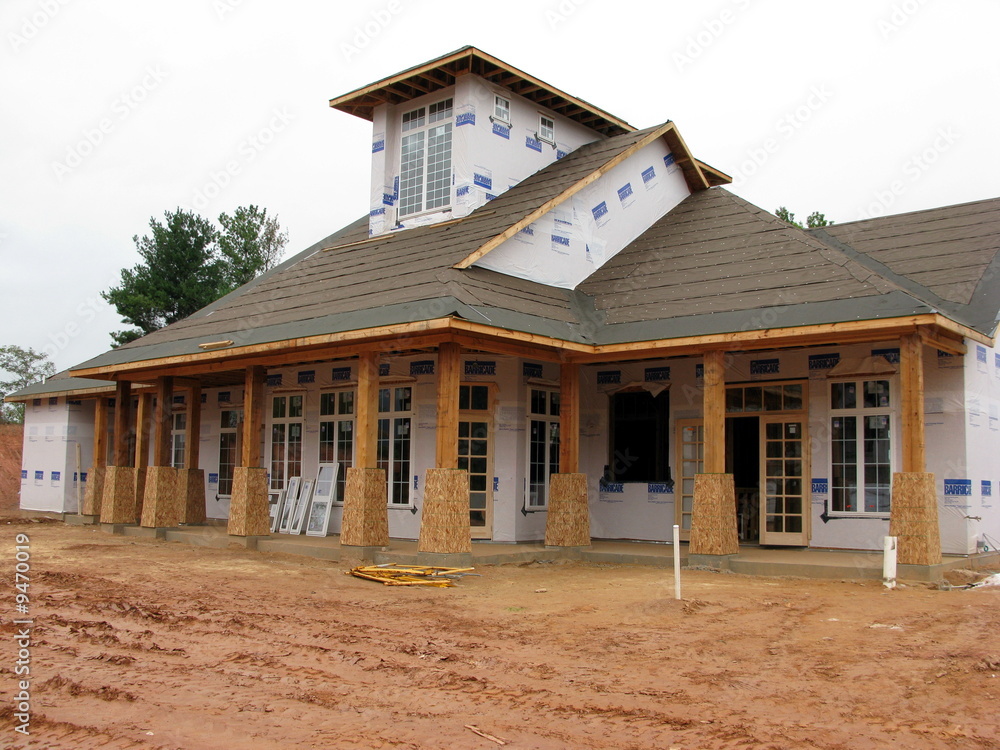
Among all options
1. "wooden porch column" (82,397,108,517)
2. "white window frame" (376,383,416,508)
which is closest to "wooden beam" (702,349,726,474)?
"white window frame" (376,383,416,508)

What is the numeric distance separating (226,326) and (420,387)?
361cm

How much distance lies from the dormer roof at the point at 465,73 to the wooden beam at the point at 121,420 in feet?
23.5

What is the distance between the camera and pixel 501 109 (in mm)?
16766

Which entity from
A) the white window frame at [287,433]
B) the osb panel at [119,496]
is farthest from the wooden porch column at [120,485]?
the white window frame at [287,433]

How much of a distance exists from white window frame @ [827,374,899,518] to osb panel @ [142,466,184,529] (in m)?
11.8

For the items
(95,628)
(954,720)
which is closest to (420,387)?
(95,628)

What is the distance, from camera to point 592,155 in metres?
16.7

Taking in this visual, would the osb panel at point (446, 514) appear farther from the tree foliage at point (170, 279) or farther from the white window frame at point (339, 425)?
the tree foliage at point (170, 279)

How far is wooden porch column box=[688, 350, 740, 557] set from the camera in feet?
39.2

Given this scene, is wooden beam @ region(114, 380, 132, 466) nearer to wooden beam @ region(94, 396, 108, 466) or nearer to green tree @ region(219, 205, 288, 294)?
wooden beam @ region(94, 396, 108, 466)

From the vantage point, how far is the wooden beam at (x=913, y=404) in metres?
10.7

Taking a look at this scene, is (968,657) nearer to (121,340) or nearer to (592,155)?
(592,155)

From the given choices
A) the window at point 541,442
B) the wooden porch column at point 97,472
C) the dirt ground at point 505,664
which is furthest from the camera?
the wooden porch column at point 97,472

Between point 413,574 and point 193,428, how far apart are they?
8.88m
